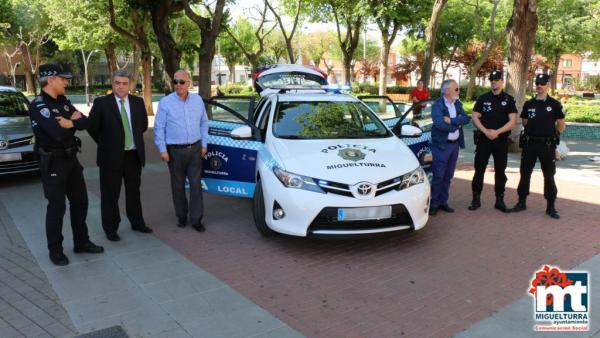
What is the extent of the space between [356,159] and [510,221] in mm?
2464

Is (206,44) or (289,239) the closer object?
(289,239)

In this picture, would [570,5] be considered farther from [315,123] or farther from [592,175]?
[315,123]

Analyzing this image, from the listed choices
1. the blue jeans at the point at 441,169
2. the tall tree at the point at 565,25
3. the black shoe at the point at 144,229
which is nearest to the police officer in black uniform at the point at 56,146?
the black shoe at the point at 144,229

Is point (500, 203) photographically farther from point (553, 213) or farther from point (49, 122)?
point (49, 122)

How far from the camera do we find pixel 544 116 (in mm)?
6102

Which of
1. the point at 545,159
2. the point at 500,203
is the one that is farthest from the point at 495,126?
the point at 500,203

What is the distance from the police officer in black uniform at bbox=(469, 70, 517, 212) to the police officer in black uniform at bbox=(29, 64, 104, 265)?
4.74 meters

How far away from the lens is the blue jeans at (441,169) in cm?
630

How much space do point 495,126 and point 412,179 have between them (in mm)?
1964

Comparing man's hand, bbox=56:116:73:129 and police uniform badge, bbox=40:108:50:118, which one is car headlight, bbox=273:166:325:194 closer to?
man's hand, bbox=56:116:73:129

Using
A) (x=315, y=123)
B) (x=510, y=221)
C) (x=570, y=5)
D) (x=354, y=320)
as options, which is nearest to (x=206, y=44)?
(x=315, y=123)

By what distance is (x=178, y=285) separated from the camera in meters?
4.35

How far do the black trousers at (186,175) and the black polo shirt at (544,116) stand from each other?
4.10m

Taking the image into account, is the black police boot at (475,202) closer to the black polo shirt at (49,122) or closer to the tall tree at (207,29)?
the black polo shirt at (49,122)
